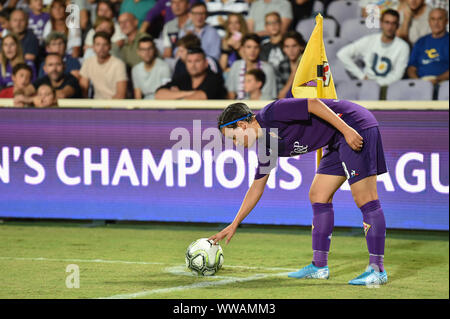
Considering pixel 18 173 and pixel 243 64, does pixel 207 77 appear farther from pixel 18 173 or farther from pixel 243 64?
pixel 18 173

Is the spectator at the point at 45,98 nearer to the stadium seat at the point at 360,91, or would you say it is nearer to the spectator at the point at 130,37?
the spectator at the point at 130,37

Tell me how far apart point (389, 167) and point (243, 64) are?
2970 millimetres

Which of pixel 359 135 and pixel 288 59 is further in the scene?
pixel 288 59

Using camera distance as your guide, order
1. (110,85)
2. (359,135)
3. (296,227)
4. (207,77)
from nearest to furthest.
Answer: (359,135), (296,227), (207,77), (110,85)

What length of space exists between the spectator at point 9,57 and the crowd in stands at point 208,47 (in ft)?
0.05

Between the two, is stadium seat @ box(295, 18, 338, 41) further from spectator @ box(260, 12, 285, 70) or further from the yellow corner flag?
the yellow corner flag

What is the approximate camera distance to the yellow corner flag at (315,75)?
22.5 ft

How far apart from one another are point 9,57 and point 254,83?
4.33 m

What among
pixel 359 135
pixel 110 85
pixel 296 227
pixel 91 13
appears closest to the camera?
pixel 359 135

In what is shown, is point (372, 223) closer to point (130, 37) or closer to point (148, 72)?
point (148, 72)

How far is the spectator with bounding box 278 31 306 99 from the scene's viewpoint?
1075cm

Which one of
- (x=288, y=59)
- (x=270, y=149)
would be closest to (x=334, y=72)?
(x=288, y=59)

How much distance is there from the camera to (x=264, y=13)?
11859 millimetres

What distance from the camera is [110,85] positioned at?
37.6 ft
